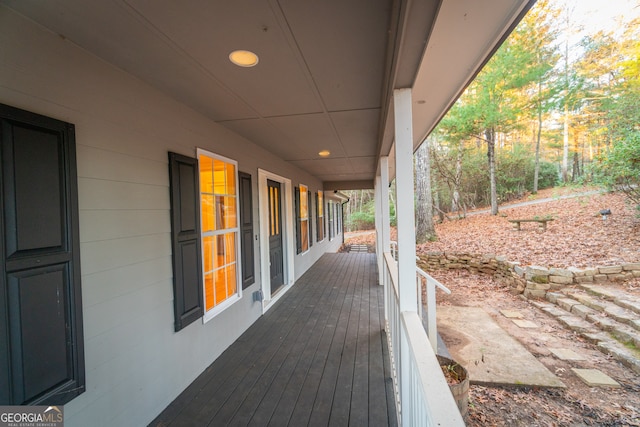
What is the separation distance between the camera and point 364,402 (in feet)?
6.94

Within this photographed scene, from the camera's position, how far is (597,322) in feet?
12.9

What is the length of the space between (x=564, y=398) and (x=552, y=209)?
10.2 m

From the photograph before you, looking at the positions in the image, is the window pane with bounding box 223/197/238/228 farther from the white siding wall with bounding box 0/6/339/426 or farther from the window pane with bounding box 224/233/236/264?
the white siding wall with bounding box 0/6/339/426

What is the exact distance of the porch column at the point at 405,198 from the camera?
63.7 inches

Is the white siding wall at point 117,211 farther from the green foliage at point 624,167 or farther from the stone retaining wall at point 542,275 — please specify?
the green foliage at point 624,167

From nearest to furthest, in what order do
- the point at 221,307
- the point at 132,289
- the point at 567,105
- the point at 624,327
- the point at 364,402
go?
the point at 132,289 < the point at 364,402 < the point at 221,307 < the point at 624,327 < the point at 567,105

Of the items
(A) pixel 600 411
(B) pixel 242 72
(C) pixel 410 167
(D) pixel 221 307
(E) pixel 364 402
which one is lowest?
(A) pixel 600 411

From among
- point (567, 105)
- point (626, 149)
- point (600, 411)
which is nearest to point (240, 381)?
point (600, 411)

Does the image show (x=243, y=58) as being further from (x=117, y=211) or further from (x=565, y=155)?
(x=565, y=155)

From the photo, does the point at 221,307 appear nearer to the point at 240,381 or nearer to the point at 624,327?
the point at 240,381

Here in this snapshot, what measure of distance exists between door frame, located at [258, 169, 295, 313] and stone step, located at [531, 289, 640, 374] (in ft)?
15.0

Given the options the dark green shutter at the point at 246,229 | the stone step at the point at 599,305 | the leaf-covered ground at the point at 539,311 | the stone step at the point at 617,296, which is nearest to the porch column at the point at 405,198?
the leaf-covered ground at the point at 539,311

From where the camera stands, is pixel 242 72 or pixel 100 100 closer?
pixel 100 100

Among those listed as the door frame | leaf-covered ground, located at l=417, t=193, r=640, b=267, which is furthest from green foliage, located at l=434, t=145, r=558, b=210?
the door frame
